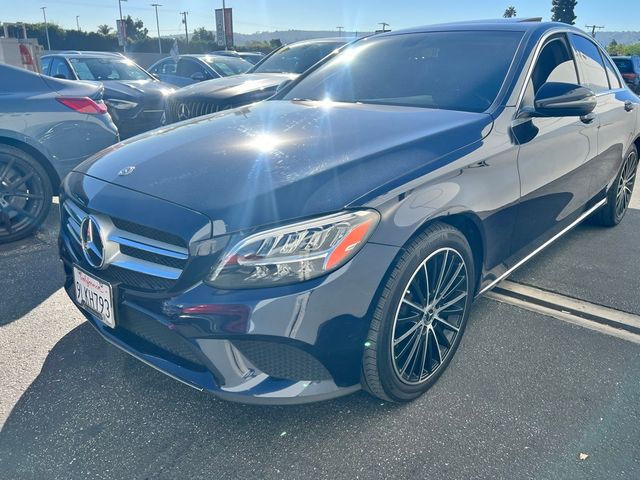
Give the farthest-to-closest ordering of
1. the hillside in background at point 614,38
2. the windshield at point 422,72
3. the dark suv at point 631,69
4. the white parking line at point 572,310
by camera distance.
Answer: the hillside in background at point 614,38, the dark suv at point 631,69, the white parking line at point 572,310, the windshield at point 422,72

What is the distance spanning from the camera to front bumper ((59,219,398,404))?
1694mm

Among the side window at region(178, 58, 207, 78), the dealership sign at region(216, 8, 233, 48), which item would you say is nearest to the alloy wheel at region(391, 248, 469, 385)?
the side window at region(178, 58, 207, 78)

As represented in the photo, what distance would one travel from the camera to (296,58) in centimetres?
666

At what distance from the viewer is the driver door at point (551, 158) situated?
2611 mm

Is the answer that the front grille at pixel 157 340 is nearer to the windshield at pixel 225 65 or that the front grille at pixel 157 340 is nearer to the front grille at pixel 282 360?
the front grille at pixel 282 360

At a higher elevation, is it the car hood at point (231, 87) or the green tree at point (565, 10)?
the green tree at point (565, 10)

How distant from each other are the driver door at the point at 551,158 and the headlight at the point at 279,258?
1.31 meters

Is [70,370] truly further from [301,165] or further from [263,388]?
[301,165]

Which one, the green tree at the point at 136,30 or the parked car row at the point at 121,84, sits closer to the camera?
the parked car row at the point at 121,84

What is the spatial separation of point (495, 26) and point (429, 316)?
1.87 metres

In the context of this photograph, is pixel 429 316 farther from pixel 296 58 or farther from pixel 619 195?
pixel 296 58

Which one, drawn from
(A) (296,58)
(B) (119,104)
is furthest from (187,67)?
(A) (296,58)

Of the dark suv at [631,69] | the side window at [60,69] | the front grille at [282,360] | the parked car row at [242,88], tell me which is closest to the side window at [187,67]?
the side window at [60,69]

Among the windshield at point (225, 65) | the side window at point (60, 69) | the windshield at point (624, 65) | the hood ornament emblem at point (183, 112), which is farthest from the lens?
the windshield at point (624, 65)
